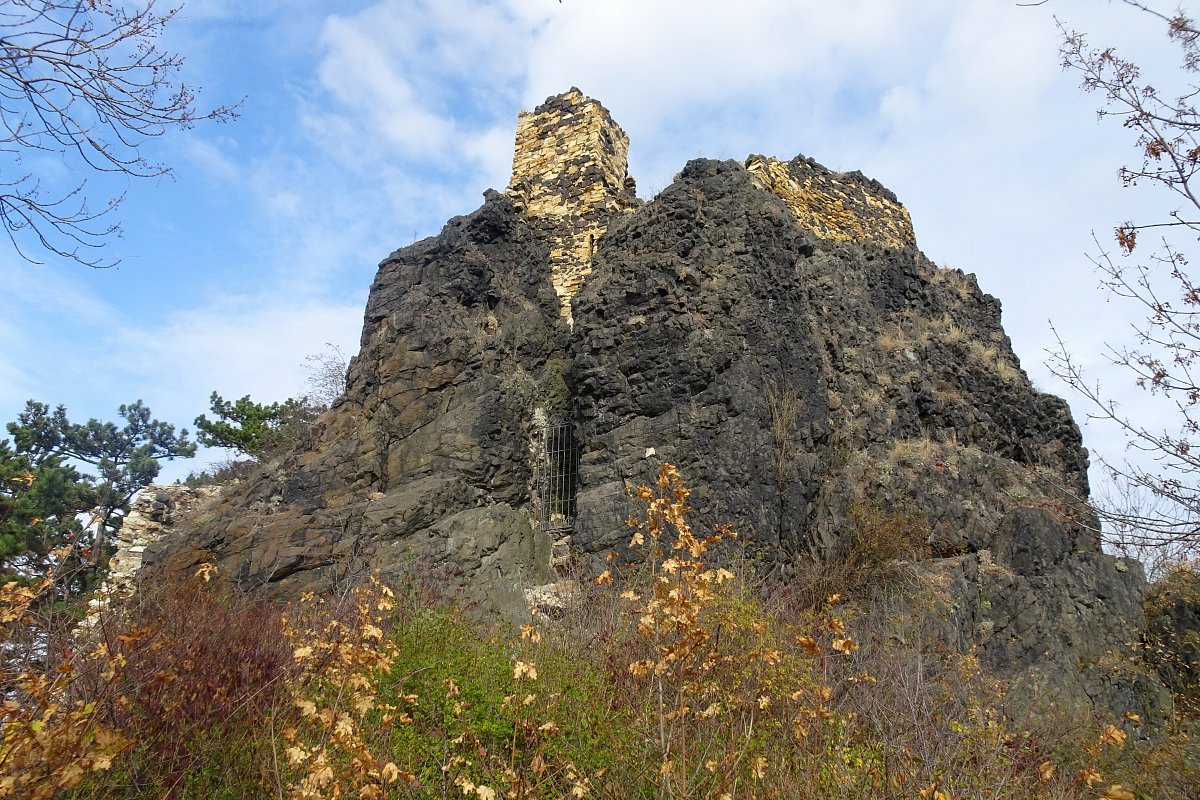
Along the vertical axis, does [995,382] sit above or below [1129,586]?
above

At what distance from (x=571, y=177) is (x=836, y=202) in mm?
5622

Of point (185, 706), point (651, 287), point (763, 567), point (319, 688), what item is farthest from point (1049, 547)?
point (185, 706)

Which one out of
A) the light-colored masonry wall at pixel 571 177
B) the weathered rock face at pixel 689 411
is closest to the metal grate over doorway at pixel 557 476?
the weathered rock face at pixel 689 411

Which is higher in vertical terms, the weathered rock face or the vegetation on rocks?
the weathered rock face

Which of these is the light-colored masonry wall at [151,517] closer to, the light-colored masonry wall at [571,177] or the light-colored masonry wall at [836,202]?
the light-colored masonry wall at [571,177]

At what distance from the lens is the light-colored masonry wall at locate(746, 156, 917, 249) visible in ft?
49.4

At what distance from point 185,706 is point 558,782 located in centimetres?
265

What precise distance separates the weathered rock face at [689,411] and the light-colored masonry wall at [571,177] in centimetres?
7

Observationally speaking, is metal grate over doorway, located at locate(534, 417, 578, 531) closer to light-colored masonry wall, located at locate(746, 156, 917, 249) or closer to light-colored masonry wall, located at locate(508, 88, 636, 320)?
light-colored masonry wall, located at locate(508, 88, 636, 320)

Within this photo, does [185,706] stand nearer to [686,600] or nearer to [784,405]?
[686,600]

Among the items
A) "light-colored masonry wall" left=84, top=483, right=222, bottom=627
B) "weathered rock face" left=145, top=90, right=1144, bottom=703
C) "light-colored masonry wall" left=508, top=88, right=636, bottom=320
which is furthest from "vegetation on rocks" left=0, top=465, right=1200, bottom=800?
"light-colored masonry wall" left=508, top=88, right=636, bottom=320

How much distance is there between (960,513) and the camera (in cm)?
1083

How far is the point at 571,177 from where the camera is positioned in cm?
1546

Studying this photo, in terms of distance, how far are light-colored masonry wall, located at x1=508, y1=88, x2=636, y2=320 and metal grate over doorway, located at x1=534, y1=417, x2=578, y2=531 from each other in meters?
2.61
